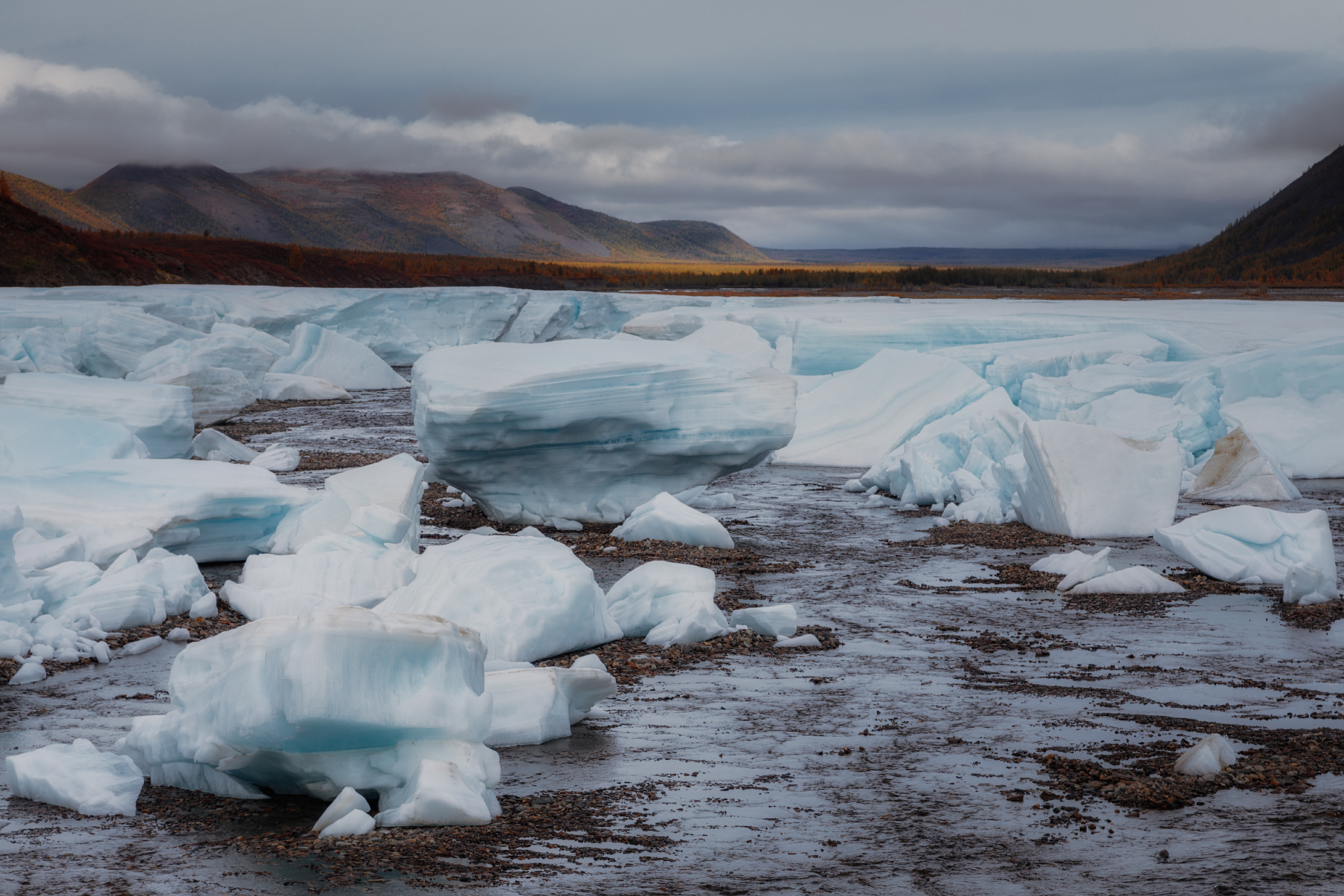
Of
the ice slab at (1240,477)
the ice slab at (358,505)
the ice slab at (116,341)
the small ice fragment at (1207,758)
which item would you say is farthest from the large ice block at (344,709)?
the ice slab at (116,341)

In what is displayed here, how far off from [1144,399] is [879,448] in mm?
3589

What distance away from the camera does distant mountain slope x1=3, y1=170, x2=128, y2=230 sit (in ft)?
382


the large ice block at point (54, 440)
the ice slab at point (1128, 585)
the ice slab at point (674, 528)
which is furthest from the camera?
the ice slab at point (674, 528)

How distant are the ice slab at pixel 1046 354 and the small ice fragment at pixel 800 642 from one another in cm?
1100

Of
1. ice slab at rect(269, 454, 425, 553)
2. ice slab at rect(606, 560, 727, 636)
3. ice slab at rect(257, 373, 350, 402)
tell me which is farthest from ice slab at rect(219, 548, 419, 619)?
ice slab at rect(257, 373, 350, 402)

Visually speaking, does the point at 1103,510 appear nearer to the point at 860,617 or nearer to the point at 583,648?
the point at 860,617

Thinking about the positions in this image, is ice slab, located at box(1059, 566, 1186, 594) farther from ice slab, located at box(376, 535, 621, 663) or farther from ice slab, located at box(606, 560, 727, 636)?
ice slab, located at box(376, 535, 621, 663)

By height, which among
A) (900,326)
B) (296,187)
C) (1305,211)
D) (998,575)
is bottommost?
(998,575)

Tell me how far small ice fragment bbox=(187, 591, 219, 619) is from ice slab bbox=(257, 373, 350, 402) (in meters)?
17.7

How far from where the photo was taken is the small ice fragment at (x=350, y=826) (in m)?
3.79

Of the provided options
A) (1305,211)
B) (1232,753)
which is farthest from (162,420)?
(1305,211)

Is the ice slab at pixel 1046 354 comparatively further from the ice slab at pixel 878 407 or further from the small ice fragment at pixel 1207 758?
the small ice fragment at pixel 1207 758

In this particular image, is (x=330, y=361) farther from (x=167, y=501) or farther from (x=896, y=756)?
(x=896, y=756)

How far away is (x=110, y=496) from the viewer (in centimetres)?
826
